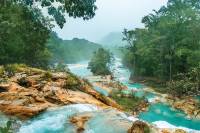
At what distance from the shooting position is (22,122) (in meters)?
21.2

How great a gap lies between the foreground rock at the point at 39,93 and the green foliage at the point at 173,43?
3545 centimetres

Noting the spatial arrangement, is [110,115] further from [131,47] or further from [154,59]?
[131,47]

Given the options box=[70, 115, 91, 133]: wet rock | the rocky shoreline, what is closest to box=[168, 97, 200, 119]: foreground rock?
the rocky shoreline

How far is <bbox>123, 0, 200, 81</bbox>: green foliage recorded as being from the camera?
61.9 meters

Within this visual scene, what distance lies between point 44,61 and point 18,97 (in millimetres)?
43196

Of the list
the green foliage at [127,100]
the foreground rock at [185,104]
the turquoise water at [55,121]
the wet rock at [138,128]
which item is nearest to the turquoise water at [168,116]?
the foreground rock at [185,104]

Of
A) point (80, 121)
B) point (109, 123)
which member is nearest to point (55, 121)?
point (80, 121)

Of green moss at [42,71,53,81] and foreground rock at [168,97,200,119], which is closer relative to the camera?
green moss at [42,71,53,81]

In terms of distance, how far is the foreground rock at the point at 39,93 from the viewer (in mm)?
22250

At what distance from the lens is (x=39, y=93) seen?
24.3 metres

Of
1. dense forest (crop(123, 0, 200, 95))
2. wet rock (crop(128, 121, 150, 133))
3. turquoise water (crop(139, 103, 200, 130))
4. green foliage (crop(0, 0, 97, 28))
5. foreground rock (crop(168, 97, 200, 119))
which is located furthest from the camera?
dense forest (crop(123, 0, 200, 95))

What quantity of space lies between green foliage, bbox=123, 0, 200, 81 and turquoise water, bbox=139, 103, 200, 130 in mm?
15541

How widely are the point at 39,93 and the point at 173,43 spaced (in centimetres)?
4450

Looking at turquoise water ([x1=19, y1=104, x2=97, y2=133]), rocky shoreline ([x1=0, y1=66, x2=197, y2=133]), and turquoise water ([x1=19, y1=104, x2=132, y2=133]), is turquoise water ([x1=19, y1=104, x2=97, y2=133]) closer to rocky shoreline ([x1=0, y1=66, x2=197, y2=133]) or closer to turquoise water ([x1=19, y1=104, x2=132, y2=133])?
turquoise water ([x1=19, y1=104, x2=132, y2=133])
